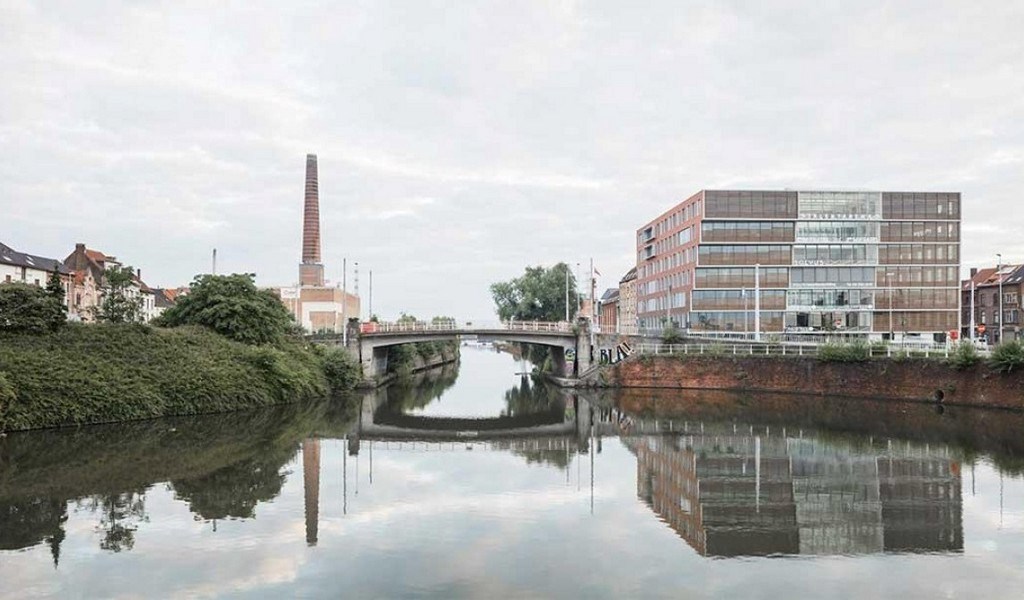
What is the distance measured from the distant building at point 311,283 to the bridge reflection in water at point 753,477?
225 feet

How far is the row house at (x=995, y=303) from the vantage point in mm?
90312

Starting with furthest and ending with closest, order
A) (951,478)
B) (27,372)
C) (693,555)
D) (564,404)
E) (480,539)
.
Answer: (564,404) → (27,372) → (951,478) → (480,539) → (693,555)

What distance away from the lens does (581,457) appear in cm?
3488

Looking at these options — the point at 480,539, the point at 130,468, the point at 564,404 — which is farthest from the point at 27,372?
the point at 564,404

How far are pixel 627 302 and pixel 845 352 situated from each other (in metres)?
79.0

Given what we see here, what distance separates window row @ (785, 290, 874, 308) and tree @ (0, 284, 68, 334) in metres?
62.2

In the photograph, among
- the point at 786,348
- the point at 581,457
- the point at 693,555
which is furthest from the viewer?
the point at 786,348

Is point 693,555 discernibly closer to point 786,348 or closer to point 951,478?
point 951,478

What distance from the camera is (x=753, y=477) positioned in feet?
95.4

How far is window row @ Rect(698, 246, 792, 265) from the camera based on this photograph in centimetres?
7894

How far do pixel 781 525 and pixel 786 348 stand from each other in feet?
143

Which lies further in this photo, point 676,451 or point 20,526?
point 676,451

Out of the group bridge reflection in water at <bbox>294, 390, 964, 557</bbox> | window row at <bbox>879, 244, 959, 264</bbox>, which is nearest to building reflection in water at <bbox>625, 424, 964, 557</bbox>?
bridge reflection in water at <bbox>294, 390, 964, 557</bbox>

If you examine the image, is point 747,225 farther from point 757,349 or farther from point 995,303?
point 995,303
